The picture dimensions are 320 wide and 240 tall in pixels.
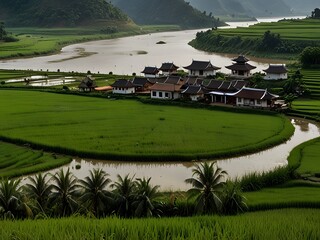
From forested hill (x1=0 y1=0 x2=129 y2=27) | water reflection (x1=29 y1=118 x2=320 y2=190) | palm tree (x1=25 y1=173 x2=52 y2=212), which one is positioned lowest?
water reflection (x1=29 y1=118 x2=320 y2=190)

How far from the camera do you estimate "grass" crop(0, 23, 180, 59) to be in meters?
82.2

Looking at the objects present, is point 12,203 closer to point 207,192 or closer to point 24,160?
point 207,192

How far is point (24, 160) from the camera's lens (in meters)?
21.9

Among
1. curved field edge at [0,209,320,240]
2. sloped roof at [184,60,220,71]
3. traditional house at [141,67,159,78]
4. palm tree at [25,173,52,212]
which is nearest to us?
curved field edge at [0,209,320,240]

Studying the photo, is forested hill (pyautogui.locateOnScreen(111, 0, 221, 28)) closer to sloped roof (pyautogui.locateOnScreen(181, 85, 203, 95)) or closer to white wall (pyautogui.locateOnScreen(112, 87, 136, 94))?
white wall (pyautogui.locateOnScreen(112, 87, 136, 94))

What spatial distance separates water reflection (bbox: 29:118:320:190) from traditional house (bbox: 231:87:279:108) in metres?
10.8

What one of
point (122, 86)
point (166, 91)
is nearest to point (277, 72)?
point (166, 91)

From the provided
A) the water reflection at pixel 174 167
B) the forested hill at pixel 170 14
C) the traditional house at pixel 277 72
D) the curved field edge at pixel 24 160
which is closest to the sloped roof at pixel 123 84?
the traditional house at pixel 277 72

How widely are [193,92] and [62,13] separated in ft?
325

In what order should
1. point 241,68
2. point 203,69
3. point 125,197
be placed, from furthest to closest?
point 203,69
point 241,68
point 125,197

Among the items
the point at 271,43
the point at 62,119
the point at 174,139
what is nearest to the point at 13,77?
the point at 62,119

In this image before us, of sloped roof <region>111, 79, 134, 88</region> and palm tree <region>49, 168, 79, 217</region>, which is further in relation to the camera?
sloped roof <region>111, 79, 134, 88</region>

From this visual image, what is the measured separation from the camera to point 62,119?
30.3 m

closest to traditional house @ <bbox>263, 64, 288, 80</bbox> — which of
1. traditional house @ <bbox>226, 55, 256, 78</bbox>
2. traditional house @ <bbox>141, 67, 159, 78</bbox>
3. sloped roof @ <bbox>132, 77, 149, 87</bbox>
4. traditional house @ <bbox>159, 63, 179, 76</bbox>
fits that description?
traditional house @ <bbox>226, 55, 256, 78</bbox>
